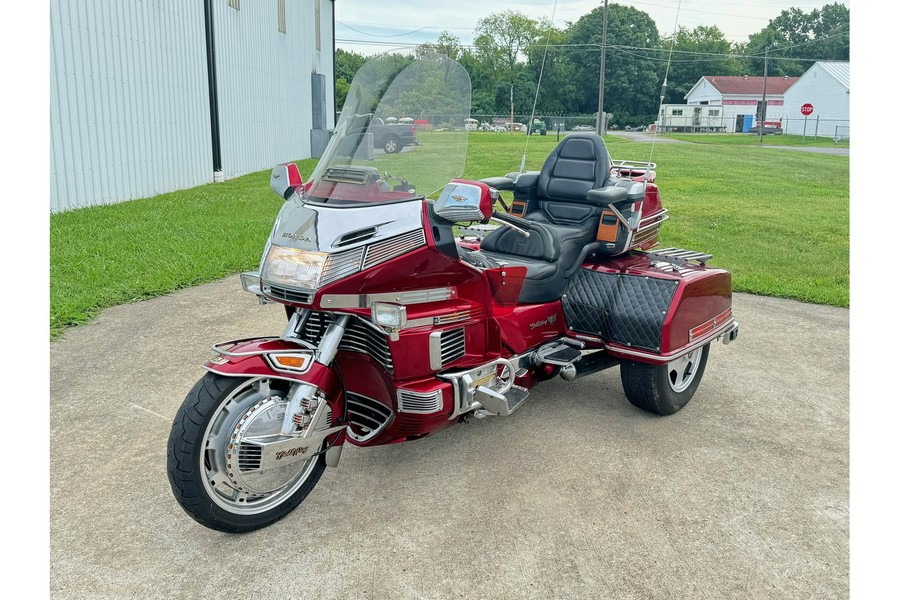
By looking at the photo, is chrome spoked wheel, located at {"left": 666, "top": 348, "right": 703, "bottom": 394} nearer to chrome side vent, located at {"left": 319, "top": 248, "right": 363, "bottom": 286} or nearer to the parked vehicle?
the parked vehicle

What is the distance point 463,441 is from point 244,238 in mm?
6158

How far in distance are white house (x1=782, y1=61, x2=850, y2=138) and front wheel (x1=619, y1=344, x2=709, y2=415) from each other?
49342mm

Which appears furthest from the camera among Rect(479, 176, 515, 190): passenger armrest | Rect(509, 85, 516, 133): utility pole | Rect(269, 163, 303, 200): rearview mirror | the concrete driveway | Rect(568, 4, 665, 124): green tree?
Rect(568, 4, 665, 124): green tree

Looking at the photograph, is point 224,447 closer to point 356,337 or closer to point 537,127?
point 356,337

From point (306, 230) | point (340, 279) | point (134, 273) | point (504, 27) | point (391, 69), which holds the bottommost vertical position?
point (134, 273)

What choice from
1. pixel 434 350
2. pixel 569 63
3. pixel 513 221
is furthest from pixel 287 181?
pixel 569 63

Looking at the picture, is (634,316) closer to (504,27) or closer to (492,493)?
(492,493)

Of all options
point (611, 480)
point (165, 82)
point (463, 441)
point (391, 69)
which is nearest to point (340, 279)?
point (391, 69)

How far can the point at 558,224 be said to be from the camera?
4641 millimetres

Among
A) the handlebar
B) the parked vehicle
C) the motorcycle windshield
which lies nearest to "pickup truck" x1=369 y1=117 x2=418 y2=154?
the motorcycle windshield

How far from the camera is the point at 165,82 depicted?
42.9 ft

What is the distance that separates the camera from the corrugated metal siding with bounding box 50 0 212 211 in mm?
10023

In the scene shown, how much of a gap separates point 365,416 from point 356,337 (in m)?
0.41

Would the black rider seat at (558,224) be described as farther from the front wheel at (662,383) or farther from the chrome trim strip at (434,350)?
the chrome trim strip at (434,350)
